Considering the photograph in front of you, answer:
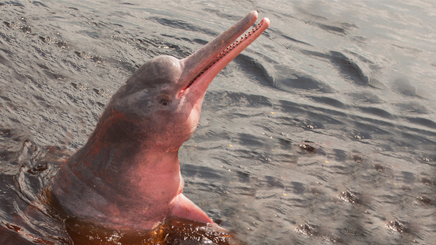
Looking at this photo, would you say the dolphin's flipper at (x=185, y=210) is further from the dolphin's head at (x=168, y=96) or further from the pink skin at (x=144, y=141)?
the dolphin's head at (x=168, y=96)

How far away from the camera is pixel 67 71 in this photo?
869 cm

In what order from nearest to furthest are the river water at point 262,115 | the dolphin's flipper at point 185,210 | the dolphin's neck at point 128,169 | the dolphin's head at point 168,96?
the dolphin's head at point 168,96, the dolphin's neck at point 128,169, the dolphin's flipper at point 185,210, the river water at point 262,115

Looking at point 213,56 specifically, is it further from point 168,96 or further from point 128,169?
point 128,169

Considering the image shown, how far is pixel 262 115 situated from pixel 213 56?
4.06m

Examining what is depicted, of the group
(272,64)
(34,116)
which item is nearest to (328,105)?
(272,64)

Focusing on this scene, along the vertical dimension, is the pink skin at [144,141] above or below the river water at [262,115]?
above

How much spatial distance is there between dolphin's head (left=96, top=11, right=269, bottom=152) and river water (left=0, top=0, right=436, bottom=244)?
1441mm

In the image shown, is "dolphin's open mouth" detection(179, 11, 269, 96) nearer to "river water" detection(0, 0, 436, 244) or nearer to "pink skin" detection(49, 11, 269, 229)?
"pink skin" detection(49, 11, 269, 229)

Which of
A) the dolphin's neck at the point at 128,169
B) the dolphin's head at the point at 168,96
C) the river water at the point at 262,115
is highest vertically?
the dolphin's head at the point at 168,96

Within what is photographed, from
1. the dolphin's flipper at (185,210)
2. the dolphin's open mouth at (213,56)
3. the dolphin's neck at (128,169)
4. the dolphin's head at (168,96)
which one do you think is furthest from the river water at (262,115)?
the dolphin's open mouth at (213,56)

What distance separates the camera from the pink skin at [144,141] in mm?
4465

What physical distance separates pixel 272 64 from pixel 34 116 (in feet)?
18.5

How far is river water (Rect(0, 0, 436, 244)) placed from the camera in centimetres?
587

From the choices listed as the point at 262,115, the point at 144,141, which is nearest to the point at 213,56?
the point at 144,141
